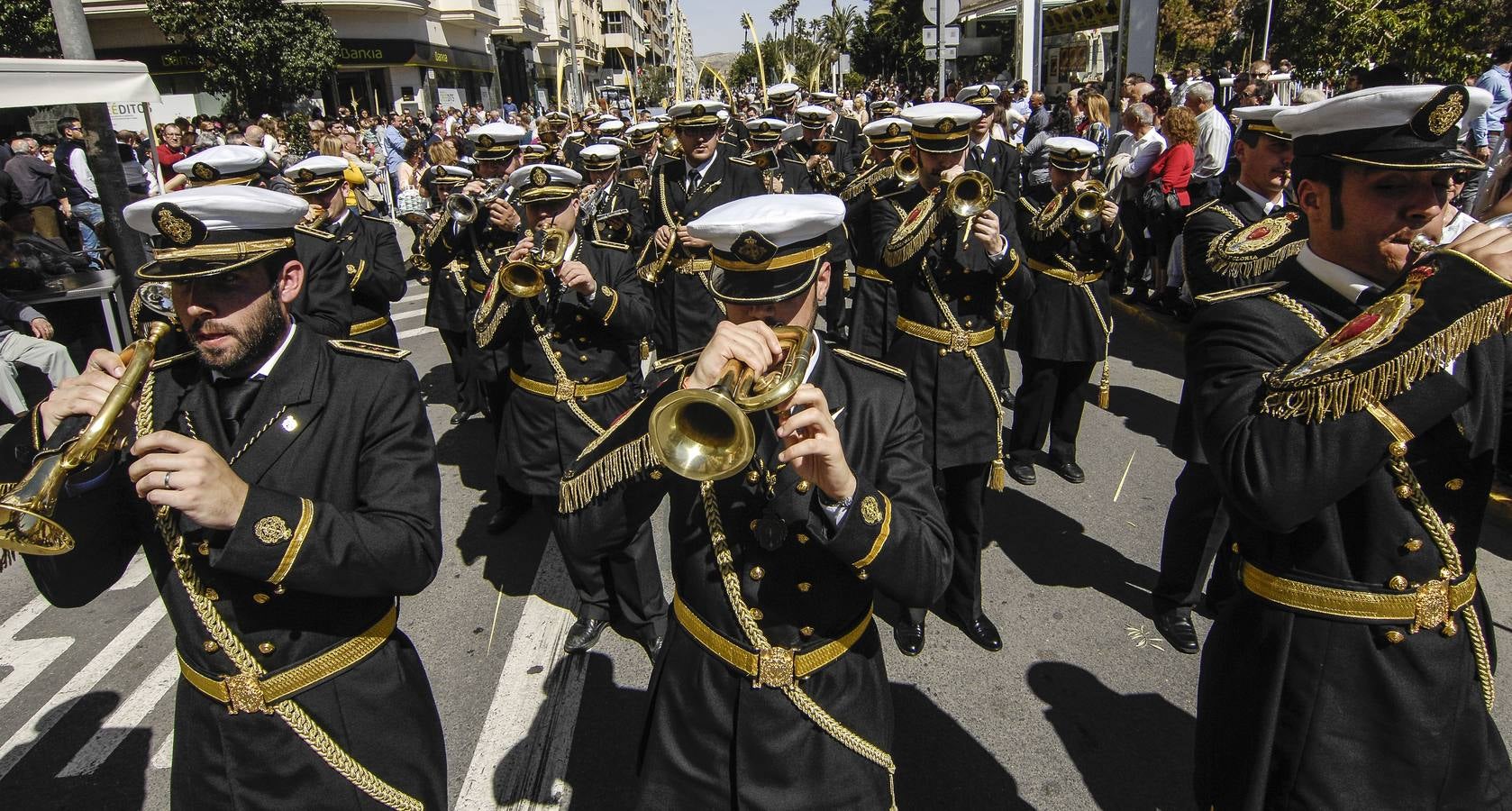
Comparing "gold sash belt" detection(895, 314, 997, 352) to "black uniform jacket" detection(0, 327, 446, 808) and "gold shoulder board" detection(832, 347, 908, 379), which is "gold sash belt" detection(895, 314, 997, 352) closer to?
"gold shoulder board" detection(832, 347, 908, 379)

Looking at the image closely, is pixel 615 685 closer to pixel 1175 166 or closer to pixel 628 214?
pixel 628 214

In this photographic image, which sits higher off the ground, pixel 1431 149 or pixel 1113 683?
pixel 1431 149

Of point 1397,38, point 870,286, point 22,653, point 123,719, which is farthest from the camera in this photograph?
point 1397,38

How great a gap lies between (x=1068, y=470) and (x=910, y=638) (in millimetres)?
2472

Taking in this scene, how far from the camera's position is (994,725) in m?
3.89

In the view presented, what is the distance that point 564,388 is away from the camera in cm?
478

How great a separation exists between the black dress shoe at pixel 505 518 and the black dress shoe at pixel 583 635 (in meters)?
1.54

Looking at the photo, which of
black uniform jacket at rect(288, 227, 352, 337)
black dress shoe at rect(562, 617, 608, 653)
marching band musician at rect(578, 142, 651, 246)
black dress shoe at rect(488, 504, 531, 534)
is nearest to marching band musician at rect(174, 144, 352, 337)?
black uniform jacket at rect(288, 227, 352, 337)

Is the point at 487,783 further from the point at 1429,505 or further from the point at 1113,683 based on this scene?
the point at 1429,505

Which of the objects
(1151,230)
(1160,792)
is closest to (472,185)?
(1160,792)

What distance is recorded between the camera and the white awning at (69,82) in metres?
5.75

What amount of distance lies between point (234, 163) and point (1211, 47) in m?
43.1

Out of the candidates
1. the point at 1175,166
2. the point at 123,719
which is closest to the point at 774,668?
the point at 123,719

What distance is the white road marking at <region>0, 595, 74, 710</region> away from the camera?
4.48 meters
